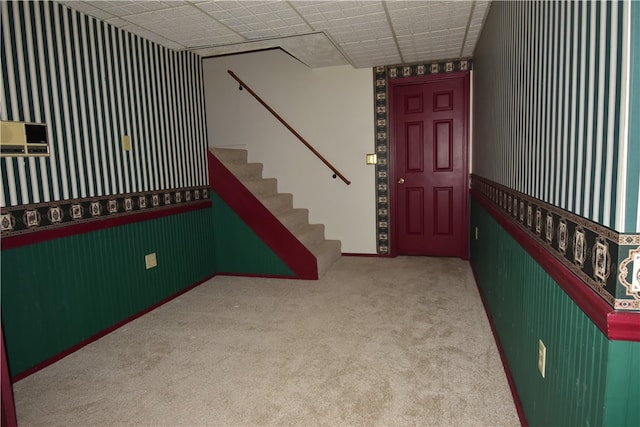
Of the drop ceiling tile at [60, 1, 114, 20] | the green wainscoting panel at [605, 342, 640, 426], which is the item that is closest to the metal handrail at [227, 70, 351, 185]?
the drop ceiling tile at [60, 1, 114, 20]

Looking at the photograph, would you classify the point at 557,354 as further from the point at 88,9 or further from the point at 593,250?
the point at 88,9

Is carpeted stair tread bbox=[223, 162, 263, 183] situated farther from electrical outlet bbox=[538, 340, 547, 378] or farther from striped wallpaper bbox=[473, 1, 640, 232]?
electrical outlet bbox=[538, 340, 547, 378]

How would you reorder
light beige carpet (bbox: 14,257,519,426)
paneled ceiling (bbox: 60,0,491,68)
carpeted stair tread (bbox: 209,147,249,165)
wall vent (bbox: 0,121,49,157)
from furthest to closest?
carpeted stair tread (bbox: 209,147,249,165), paneled ceiling (bbox: 60,0,491,68), wall vent (bbox: 0,121,49,157), light beige carpet (bbox: 14,257,519,426)

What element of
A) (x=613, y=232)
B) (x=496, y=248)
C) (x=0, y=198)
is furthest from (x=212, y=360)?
(x=613, y=232)

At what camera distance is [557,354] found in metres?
1.30

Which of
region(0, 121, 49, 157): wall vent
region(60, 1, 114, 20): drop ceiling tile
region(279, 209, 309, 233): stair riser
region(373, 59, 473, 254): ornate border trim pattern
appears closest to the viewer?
region(0, 121, 49, 157): wall vent

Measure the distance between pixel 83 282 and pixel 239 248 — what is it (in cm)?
179

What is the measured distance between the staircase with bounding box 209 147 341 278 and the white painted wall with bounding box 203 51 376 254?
15cm

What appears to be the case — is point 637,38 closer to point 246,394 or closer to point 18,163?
point 246,394

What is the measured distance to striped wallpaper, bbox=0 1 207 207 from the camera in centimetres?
238

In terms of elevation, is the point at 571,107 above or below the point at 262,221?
above

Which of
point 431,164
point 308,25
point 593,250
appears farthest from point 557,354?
point 431,164

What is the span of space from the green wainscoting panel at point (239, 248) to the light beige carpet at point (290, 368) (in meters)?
0.68

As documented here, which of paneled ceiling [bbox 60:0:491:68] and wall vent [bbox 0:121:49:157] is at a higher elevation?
paneled ceiling [bbox 60:0:491:68]
